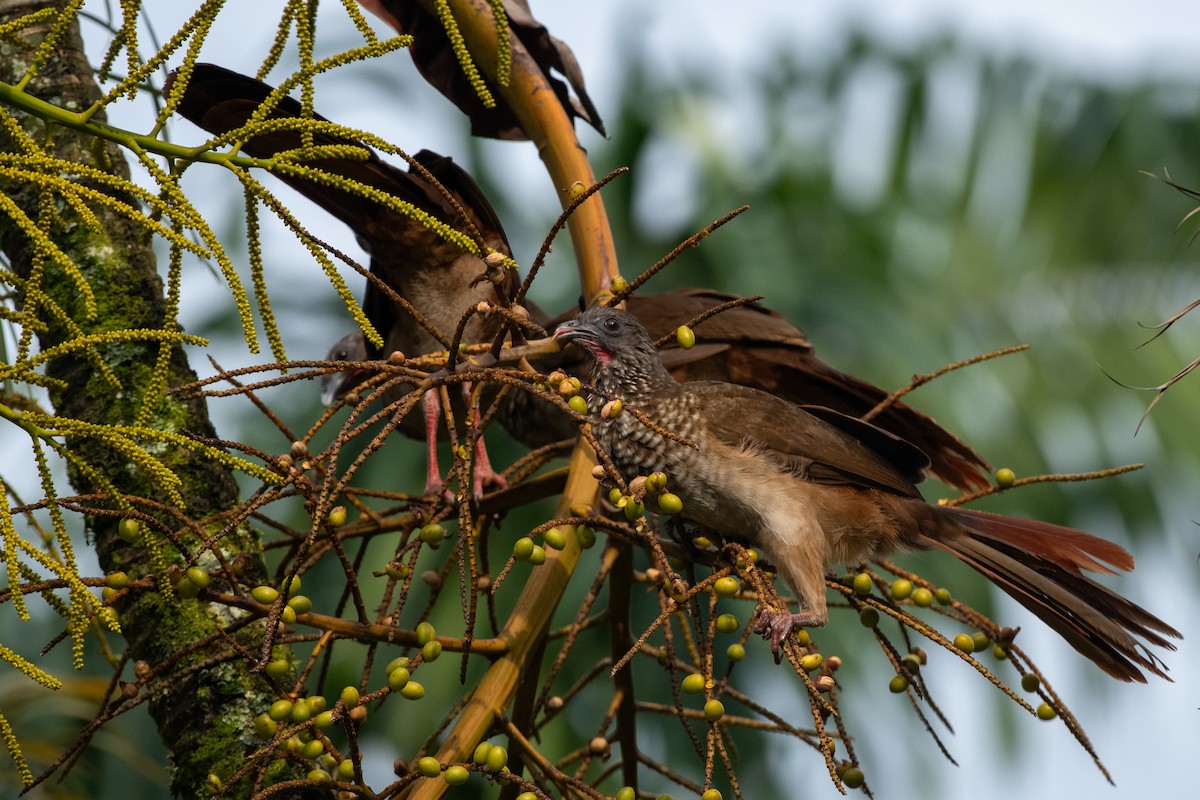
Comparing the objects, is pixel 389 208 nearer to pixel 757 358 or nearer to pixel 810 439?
pixel 757 358

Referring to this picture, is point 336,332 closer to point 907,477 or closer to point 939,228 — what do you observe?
point 939,228

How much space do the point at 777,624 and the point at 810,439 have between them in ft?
2.18

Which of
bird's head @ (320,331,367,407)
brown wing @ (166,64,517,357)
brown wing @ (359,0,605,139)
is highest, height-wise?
bird's head @ (320,331,367,407)

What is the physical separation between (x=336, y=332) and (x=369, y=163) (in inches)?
216

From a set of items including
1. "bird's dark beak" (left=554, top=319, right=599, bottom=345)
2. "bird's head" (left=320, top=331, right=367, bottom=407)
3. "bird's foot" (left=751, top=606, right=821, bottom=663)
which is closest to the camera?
"bird's foot" (left=751, top=606, right=821, bottom=663)

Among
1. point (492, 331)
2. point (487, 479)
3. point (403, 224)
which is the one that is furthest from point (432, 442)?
point (403, 224)

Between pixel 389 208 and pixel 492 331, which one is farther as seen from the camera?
pixel 492 331

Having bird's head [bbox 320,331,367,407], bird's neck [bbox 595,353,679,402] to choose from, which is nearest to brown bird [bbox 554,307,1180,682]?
bird's neck [bbox 595,353,679,402]

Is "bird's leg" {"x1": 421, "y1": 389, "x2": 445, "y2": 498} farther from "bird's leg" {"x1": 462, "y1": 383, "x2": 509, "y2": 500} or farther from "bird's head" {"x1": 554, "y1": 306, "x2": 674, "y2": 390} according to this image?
"bird's head" {"x1": 554, "y1": 306, "x2": 674, "y2": 390}

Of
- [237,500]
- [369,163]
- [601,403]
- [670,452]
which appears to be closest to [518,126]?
[369,163]

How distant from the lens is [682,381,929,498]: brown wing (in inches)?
100

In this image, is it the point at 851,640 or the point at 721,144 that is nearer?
the point at 851,640

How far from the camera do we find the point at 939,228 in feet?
30.5

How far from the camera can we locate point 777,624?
202 centimetres
